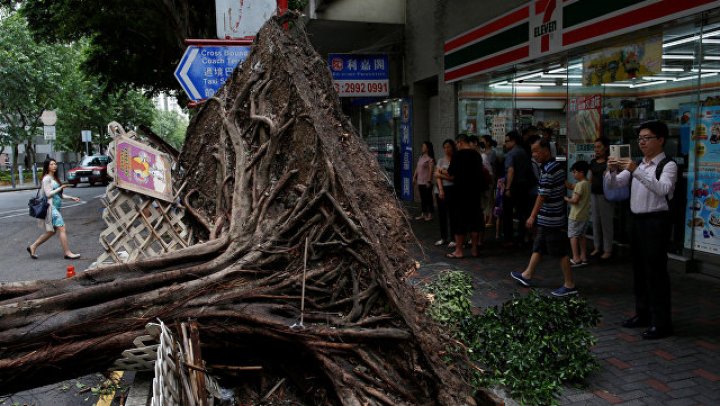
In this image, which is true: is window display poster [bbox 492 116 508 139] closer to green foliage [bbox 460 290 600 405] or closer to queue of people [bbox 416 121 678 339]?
queue of people [bbox 416 121 678 339]

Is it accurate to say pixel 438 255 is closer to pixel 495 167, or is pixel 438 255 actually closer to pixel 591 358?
pixel 495 167

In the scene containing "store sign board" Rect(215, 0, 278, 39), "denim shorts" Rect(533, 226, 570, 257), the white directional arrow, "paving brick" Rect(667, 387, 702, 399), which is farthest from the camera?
"store sign board" Rect(215, 0, 278, 39)

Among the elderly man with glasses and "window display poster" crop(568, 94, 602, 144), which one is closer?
the elderly man with glasses

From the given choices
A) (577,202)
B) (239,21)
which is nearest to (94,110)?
(239,21)

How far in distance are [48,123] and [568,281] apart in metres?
30.0

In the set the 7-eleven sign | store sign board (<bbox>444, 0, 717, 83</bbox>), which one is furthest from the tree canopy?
the 7-eleven sign

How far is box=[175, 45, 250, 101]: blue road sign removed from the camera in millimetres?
7156

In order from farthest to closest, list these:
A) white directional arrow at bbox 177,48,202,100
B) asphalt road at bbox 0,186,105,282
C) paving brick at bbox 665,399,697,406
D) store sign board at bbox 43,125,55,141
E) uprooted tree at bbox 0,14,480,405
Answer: store sign board at bbox 43,125,55,141, asphalt road at bbox 0,186,105,282, white directional arrow at bbox 177,48,202,100, paving brick at bbox 665,399,697,406, uprooted tree at bbox 0,14,480,405

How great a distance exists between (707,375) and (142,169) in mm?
5418

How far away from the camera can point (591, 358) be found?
159 inches

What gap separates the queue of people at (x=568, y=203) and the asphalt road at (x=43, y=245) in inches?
249

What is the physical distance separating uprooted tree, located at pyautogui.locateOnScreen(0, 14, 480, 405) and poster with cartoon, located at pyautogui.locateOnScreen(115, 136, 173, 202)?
1752 mm

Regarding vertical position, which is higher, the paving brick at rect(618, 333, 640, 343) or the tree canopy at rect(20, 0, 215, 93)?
the tree canopy at rect(20, 0, 215, 93)

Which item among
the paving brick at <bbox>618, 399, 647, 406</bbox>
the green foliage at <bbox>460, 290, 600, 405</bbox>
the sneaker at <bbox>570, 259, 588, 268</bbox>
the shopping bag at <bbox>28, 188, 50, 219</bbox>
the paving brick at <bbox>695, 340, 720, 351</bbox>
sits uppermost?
the shopping bag at <bbox>28, 188, 50, 219</bbox>
